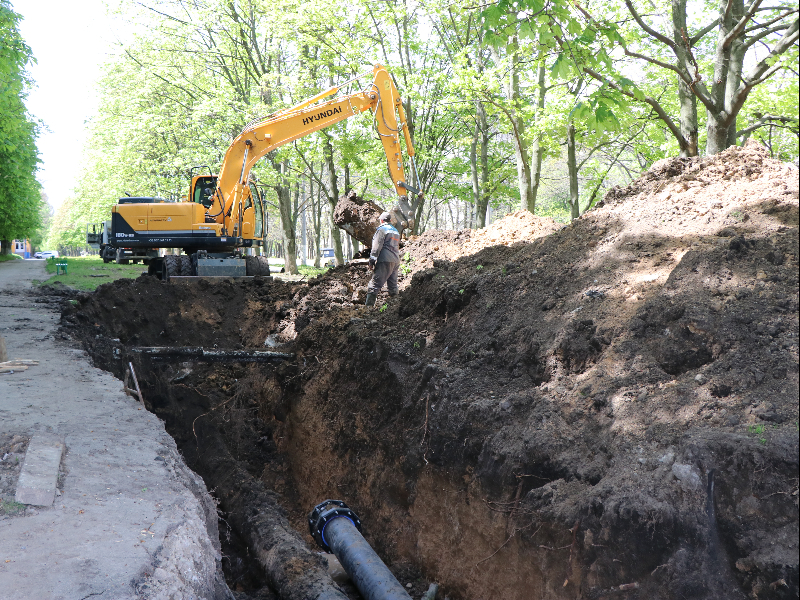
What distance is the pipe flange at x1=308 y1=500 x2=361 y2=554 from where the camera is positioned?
489 cm

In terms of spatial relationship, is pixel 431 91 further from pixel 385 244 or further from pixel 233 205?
pixel 385 244

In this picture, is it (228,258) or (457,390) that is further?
(228,258)

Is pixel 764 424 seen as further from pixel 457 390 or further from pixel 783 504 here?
pixel 457 390

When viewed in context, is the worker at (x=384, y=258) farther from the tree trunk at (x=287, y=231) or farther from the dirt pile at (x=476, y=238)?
the tree trunk at (x=287, y=231)

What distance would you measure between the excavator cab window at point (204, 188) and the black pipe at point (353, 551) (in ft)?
34.8

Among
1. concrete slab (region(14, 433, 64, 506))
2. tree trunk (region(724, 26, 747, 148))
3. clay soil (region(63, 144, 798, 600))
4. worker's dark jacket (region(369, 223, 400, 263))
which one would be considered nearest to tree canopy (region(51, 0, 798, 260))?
tree trunk (region(724, 26, 747, 148))

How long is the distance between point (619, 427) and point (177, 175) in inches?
1087

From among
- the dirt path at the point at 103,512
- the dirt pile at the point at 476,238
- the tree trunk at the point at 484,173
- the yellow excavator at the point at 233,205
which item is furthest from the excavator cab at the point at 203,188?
the tree trunk at the point at 484,173

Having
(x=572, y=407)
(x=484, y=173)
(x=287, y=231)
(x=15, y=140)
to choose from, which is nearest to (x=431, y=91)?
(x=484, y=173)

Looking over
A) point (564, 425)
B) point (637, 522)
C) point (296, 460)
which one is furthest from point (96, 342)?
point (637, 522)

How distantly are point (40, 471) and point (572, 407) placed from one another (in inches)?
154

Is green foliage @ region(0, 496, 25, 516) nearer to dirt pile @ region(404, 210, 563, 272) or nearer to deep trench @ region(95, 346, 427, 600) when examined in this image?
deep trench @ region(95, 346, 427, 600)

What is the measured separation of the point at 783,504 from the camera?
293 cm

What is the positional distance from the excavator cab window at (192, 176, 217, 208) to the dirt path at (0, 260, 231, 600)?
8430mm
